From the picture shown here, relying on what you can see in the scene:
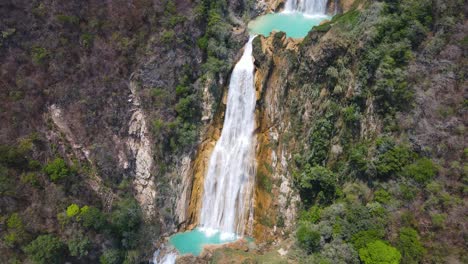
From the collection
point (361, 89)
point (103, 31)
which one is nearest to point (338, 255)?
point (361, 89)

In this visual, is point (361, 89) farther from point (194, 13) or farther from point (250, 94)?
point (194, 13)

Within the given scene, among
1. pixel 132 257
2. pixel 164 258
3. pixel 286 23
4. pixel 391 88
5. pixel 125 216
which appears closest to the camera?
pixel 391 88

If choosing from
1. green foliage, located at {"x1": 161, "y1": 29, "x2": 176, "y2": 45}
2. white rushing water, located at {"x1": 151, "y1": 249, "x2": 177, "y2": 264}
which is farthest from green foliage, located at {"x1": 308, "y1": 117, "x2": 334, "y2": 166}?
green foliage, located at {"x1": 161, "y1": 29, "x2": 176, "y2": 45}

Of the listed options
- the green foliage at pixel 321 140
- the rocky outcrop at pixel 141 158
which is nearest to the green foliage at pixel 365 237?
the green foliage at pixel 321 140

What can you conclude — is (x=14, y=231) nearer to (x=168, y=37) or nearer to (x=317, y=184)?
(x=168, y=37)

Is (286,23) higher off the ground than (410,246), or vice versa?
(286,23)

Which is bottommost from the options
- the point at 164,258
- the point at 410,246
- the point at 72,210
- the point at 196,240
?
the point at 164,258

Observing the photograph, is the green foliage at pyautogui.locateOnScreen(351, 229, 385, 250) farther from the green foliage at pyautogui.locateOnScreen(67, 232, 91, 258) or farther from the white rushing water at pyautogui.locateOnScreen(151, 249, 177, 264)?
the green foliage at pyautogui.locateOnScreen(67, 232, 91, 258)

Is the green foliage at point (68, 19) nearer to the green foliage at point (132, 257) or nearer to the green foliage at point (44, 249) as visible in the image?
the green foliage at point (44, 249)

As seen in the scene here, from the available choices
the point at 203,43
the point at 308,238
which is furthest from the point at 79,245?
the point at 203,43
